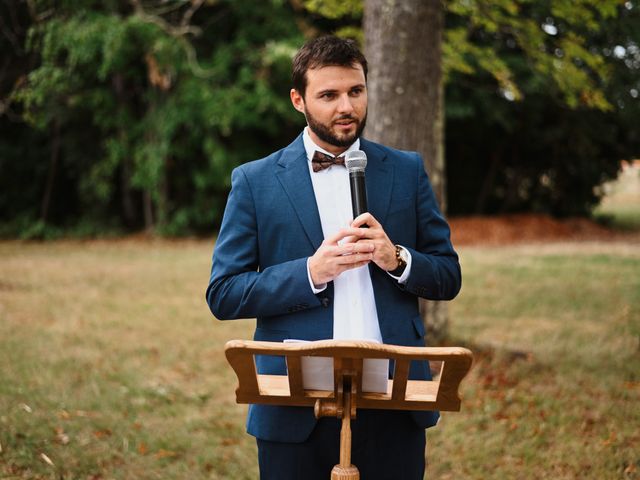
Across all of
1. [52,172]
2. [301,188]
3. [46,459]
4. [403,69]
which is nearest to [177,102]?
[52,172]

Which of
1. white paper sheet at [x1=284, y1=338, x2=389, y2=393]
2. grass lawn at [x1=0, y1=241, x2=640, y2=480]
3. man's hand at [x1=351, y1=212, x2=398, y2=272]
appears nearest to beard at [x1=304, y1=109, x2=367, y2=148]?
man's hand at [x1=351, y1=212, x2=398, y2=272]

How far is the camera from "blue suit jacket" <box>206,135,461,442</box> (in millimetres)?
2389

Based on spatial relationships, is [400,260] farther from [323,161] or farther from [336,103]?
[336,103]

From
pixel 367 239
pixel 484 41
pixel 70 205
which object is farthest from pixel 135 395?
pixel 70 205

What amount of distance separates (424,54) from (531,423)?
3.13 m

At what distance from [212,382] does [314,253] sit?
13.9 ft

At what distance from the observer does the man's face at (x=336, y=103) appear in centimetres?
239

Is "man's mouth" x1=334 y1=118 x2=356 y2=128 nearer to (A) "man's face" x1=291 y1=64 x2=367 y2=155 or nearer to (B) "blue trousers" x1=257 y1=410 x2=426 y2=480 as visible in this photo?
(A) "man's face" x1=291 y1=64 x2=367 y2=155

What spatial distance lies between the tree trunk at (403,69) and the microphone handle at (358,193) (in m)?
3.76

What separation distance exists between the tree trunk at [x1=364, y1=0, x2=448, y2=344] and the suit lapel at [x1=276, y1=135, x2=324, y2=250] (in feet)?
11.3

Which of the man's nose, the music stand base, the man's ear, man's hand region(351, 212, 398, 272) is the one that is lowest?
the music stand base

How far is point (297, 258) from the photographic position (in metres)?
2.50

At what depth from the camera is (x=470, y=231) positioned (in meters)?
18.0

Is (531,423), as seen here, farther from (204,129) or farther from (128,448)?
(204,129)
